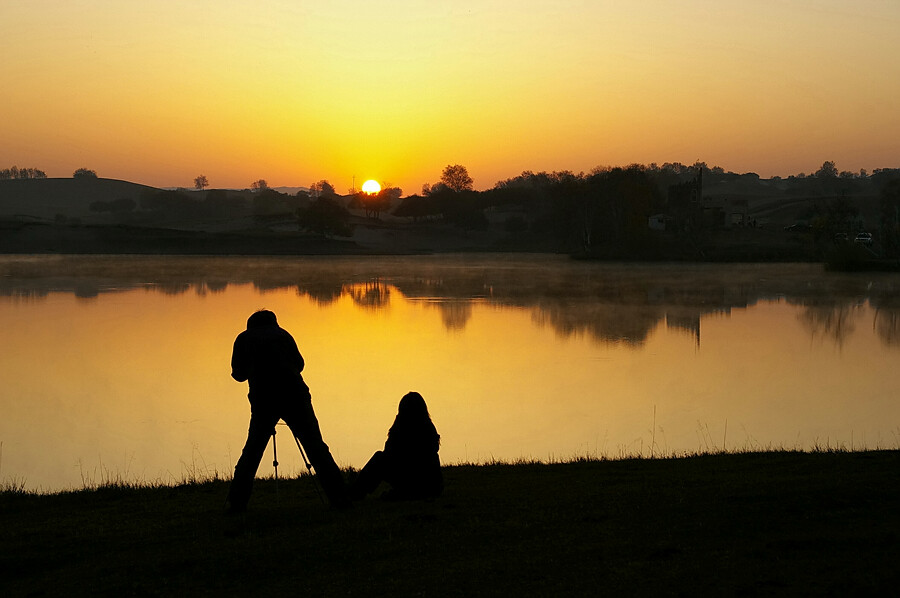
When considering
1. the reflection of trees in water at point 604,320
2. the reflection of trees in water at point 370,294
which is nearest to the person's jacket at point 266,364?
the reflection of trees in water at point 604,320

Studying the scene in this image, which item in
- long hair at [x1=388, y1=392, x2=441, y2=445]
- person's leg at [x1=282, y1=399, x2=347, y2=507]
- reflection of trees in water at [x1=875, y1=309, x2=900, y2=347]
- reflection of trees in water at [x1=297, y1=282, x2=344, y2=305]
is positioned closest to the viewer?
person's leg at [x1=282, y1=399, x2=347, y2=507]

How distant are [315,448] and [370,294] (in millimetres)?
42006

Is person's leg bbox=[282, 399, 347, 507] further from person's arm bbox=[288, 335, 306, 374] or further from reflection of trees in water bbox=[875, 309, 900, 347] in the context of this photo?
reflection of trees in water bbox=[875, 309, 900, 347]

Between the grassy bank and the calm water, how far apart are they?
4125mm

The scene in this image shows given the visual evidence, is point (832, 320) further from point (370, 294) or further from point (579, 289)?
point (370, 294)

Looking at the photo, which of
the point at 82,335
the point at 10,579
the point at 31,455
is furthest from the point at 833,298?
the point at 10,579

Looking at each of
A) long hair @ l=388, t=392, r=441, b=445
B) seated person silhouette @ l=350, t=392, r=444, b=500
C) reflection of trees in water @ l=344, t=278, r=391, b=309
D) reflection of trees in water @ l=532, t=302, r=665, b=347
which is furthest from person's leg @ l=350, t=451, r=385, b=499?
reflection of trees in water @ l=344, t=278, r=391, b=309

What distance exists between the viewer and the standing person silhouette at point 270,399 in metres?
8.56

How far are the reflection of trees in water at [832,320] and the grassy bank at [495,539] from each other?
2075 cm

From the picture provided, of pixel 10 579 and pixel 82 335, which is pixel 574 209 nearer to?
pixel 82 335

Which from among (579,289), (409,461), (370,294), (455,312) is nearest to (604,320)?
(455,312)

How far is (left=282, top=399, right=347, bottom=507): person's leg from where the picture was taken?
865 cm

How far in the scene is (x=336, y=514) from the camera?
28.2 feet

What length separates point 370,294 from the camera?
166 ft
